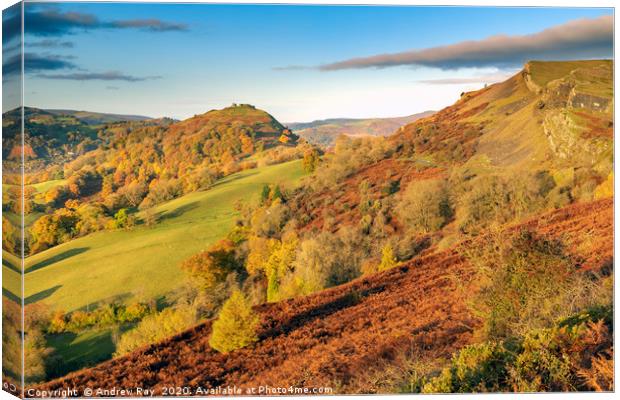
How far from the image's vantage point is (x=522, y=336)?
1059 centimetres

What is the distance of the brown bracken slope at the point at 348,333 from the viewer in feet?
35.7

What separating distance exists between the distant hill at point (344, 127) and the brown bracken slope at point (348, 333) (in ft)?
7.63

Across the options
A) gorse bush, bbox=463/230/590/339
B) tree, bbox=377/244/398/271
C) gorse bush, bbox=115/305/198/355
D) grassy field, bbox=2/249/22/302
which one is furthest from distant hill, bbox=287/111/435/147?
grassy field, bbox=2/249/22/302

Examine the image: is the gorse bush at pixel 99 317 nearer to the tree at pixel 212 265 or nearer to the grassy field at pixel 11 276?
the grassy field at pixel 11 276

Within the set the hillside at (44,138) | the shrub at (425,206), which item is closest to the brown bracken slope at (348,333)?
the shrub at (425,206)

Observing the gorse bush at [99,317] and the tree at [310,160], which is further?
the tree at [310,160]

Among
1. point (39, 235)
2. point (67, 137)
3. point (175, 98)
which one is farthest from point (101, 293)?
point (175, 98)

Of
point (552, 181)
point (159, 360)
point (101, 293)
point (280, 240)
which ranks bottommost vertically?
point (159, 360)

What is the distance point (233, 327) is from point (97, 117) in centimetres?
405

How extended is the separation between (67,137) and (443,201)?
20.8 feet

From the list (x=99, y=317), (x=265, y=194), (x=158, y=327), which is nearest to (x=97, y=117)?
(x=265, y=194)

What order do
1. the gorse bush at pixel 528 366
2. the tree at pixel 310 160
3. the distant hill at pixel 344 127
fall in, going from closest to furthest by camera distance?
1. the gorse bush at pixel 528 366
2. the distant hill at pixel 344 127
3. the tree at pixel 310 160

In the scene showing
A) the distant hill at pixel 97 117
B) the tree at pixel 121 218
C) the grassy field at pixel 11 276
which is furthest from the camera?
the tree at pixel 121 218

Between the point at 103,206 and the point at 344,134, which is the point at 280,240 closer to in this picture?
the point at 344,134
